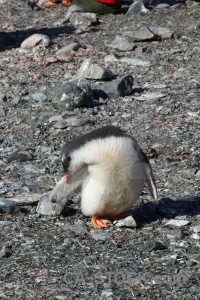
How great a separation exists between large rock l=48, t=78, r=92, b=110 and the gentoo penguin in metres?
2.91

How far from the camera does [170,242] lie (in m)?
5.30

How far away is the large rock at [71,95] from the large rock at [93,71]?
2.85 ft

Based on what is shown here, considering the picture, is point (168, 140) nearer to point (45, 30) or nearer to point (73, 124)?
point (73, 124)

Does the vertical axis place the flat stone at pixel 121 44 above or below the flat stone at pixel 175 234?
below

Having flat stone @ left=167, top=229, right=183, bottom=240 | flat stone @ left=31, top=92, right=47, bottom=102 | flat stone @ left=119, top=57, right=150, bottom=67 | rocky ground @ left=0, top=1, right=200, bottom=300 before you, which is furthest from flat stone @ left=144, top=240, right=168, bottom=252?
flat stone @ left=119, top=57, right=150, bottom=67

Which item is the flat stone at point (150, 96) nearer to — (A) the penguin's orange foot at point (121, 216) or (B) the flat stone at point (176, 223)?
(A) the penguin's orange foot at point (121, 216)

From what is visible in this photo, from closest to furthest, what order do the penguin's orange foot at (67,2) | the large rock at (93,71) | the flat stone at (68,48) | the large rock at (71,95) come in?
the large rock at (71,95)
the large rock at (93,71)
the flat stone at (68,48)
the penguin's orange foot at (67,2)

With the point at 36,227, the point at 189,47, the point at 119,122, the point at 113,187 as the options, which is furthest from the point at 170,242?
the point at 189,47

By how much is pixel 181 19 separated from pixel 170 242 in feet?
25.2

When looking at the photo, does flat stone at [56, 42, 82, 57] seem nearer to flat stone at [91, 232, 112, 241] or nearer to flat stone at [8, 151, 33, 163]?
flat stone at [8, 151, 33, 163]

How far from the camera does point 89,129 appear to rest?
8.07 meters

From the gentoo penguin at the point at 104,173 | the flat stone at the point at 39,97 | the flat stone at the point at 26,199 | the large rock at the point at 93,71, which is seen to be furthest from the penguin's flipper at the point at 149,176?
the large rock at the point at 93,71

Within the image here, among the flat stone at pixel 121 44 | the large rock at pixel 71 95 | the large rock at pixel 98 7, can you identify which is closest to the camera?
the large rock at pixel 71 95

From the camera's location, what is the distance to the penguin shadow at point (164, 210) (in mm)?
5793
